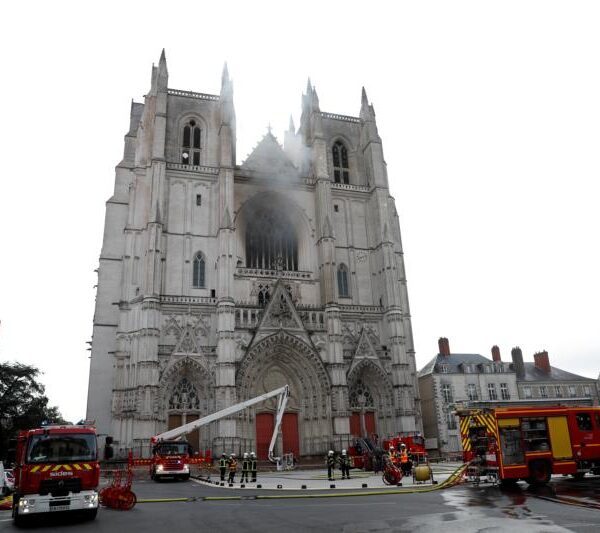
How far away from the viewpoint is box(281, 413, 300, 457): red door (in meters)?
32.2

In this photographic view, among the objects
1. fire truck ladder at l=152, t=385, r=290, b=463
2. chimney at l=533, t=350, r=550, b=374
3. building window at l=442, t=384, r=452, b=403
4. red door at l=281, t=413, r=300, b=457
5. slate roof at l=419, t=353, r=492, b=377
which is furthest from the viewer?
chimney at l=533, t=350, r=550, b=374

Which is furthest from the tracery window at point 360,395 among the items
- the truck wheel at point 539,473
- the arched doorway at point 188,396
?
the truck wheel at point 539,473

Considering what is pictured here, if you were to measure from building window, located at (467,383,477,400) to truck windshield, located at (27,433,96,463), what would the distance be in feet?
130

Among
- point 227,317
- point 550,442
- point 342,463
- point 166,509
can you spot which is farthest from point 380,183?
point 166,509

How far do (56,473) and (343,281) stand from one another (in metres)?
27.7

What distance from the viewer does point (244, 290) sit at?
3469 cm

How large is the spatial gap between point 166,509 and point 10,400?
109 ft

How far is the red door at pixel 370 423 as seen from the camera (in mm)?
33750

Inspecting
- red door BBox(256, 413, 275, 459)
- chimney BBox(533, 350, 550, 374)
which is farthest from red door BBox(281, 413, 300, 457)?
chimney BBox(533, 350, 550, 374)

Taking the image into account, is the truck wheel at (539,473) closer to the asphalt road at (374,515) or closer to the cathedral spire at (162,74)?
the asphalt road at (374,515)

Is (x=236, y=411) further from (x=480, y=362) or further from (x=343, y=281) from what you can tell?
(x=480, y=362)

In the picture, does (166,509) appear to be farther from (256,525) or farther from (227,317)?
(227,317)

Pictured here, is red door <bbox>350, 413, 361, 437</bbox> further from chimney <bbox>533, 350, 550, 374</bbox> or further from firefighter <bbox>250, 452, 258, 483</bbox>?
chimney <bbox>533, 350, 550, 374</bbox>

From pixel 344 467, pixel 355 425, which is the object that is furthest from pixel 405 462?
pixel 355 425
